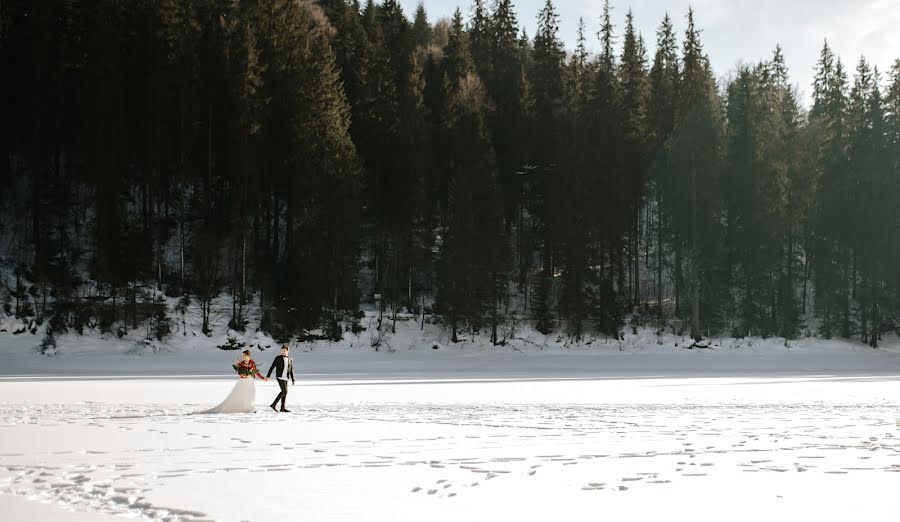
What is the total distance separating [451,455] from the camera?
10297 mm

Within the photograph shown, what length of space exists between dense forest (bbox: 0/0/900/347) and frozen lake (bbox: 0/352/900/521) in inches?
727

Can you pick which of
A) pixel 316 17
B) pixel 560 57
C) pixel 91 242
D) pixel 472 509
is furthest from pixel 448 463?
pixel 560 57

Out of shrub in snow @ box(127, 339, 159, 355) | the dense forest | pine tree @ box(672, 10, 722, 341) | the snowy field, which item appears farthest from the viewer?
pine tree @ box(672, 10, 722, 341)

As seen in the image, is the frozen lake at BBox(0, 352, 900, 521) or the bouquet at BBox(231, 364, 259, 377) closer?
the frozen lake at BBox(0, 352, 900, 521)

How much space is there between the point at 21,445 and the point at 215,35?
36967 mm

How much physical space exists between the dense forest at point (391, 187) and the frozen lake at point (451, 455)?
60.6ft

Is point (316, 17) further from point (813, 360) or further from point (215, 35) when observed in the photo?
point (813, 360)

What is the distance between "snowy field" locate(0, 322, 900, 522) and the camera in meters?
7.22

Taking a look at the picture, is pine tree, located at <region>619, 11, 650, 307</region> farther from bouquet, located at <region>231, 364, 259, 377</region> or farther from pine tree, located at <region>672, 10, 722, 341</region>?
bouquet, located at <region>231, 364, 259, 377</region>

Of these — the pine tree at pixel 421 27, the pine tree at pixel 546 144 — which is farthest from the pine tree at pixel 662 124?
the pine tree at pixel 421 27

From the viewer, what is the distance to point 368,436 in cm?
1217

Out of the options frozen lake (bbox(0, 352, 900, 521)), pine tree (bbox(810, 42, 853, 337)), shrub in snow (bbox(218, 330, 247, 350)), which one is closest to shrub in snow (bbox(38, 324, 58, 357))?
shrub in snow (bbox(218, 330, 247, 350))

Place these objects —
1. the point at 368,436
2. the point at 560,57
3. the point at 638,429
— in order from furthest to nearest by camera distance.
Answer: the point at 560,57 < the point at 638,429 < the point at 368,436

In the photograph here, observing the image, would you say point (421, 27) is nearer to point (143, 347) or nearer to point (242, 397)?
point (143, 347)
